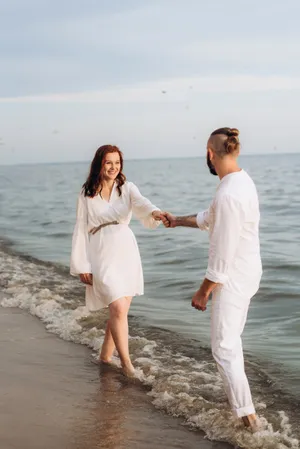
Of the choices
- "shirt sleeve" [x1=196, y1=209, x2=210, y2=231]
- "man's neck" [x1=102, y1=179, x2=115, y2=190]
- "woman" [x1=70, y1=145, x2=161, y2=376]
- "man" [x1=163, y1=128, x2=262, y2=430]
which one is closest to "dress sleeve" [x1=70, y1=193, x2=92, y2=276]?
"woman" [x1=70, y1=145, x2=161, y2=376]

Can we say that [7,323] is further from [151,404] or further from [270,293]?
[270,293]

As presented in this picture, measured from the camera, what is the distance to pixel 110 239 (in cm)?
614

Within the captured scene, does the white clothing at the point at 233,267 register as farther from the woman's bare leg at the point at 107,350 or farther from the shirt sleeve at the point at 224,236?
the woman's bare leg at the point at 107,350

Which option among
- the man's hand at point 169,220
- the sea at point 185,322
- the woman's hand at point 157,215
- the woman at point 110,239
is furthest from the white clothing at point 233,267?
the woman at point 110,239

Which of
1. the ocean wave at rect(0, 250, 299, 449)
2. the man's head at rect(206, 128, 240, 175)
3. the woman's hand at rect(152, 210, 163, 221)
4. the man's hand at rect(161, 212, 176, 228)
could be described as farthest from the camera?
the woman's hand at rect(152, 210, 163, 221)

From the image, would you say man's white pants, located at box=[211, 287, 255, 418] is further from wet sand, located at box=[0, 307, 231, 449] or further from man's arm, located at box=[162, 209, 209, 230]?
man's arm, located at box=[162, 209, 209, 230]

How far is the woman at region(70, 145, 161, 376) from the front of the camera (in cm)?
610

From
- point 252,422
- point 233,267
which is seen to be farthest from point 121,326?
point 233,267

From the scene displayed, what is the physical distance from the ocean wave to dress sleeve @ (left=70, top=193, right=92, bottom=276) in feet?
3.61

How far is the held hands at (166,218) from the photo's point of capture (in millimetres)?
5688

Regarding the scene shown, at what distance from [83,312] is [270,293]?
3243mm

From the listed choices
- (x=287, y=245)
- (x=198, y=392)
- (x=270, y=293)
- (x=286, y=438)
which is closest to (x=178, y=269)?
(x=270, y=293)

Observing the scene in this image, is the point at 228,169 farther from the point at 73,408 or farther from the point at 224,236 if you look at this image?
the point at 73,408

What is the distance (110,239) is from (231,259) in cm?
182
